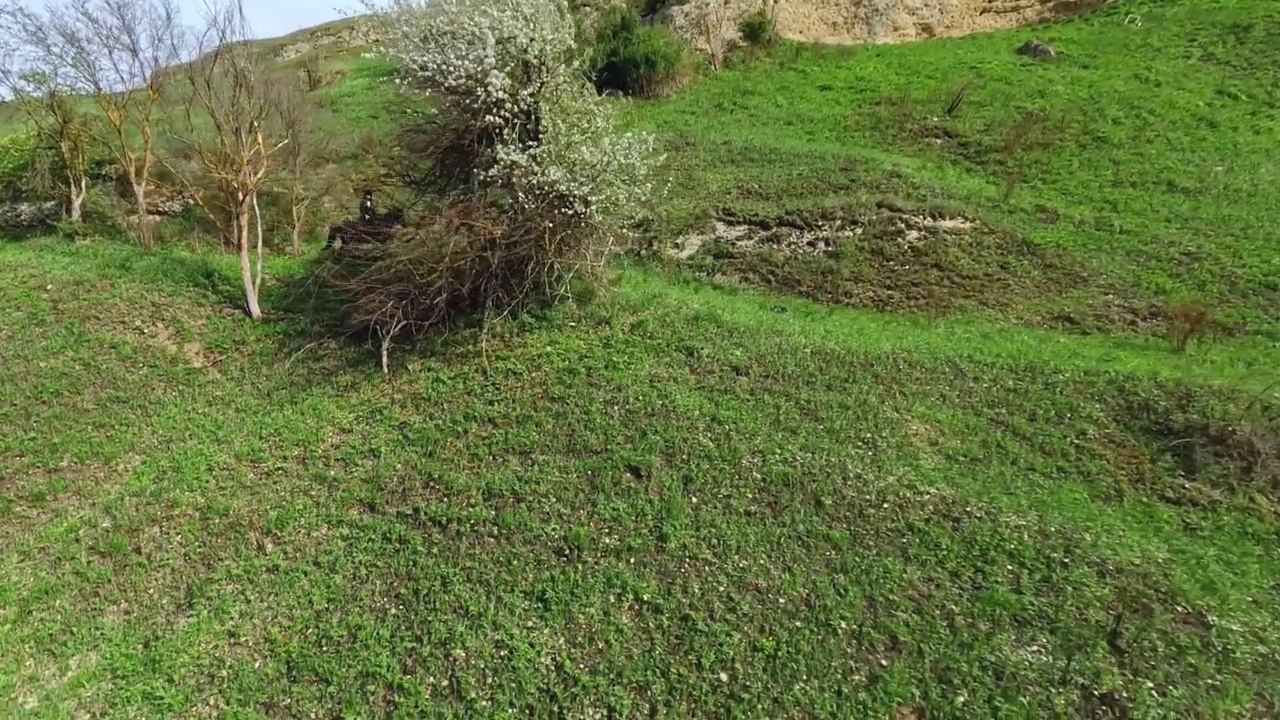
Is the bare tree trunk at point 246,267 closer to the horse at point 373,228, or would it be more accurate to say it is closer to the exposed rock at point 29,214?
the horse at point 373,228

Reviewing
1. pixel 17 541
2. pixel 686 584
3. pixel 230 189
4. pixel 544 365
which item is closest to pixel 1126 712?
pixel 686 584

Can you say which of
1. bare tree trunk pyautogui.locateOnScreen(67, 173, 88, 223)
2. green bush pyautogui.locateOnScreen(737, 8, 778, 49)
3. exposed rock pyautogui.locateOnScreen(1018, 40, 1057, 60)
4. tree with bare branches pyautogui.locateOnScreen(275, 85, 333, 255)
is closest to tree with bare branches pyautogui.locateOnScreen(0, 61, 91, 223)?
bare tree trunk pyautogui.locateOnScreen(67, 173, 88, 223)

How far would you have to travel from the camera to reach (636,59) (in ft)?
76.2

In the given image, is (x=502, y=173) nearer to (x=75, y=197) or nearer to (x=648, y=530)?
(x=648, y=530)

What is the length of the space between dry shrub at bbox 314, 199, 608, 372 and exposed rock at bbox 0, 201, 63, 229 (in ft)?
38.8

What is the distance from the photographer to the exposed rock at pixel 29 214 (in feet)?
59.0

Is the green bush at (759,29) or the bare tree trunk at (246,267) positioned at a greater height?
the green bush at (759,29)

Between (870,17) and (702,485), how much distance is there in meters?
22.1

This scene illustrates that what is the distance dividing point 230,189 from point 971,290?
13.5m

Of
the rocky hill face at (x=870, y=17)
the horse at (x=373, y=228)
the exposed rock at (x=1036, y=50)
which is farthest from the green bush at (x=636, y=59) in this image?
the horse at (x=373, y=228)

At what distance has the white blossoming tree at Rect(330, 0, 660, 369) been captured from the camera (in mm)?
11367

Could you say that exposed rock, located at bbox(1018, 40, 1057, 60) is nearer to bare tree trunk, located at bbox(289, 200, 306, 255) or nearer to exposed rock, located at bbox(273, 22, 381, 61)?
bare tree trunk, located at bbox(289, 200, 306, 255)

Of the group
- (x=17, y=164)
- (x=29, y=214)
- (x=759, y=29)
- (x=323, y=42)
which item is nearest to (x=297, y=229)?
(x=29, y=214)

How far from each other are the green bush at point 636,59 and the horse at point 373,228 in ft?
37.9
